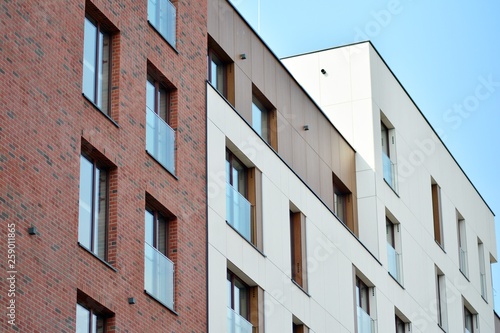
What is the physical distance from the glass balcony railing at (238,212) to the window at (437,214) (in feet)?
58.0

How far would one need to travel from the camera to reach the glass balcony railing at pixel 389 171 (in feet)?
158

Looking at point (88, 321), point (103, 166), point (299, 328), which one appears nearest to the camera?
point (88, 321)

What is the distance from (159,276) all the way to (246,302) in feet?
19.0

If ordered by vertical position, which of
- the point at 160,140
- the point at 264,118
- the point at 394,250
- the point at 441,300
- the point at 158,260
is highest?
the point at 264,118

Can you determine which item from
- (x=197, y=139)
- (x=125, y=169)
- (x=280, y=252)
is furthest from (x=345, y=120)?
(x=125, y=169)

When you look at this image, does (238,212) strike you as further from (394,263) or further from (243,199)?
(394,263)

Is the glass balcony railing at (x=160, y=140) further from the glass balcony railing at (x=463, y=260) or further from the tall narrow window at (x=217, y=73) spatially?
the glass balcony railing at (x=463, y=260)

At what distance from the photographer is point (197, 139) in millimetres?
34531

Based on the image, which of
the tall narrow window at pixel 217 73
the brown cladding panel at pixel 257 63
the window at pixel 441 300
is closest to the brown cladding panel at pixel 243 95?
the tall narrow window at pixel 217 73

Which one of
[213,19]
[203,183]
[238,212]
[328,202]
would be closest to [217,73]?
[213,19]

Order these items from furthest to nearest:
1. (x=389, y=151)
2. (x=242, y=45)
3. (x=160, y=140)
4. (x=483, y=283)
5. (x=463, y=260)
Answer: (x=483, y=283) < (x=463, y=260) < (x=389, y=151) < (x=242, y=45) < (x=160, y=140)

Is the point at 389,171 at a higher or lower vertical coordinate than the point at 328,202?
higher

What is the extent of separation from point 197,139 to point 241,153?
115 inches

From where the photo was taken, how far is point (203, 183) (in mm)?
34125
